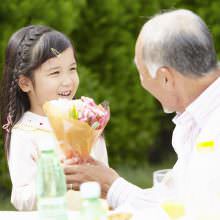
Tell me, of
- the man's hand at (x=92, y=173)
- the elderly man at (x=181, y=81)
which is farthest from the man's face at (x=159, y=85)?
the man's hand at (x=92, y=173)

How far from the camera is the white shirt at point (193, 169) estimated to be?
2641 mm

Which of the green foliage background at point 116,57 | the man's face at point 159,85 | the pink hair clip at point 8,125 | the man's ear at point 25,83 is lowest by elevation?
the green foliage background at point 116,57

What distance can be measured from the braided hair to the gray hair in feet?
3.11

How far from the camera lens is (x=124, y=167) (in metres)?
8.21

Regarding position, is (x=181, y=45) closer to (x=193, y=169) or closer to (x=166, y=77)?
(x=166, y=77)

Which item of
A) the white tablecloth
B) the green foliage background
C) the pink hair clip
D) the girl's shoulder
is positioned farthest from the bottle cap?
the green foliage background

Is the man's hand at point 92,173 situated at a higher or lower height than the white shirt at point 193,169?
lower

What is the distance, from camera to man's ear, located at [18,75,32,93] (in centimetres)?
392

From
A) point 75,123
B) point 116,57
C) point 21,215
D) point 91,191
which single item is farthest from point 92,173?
point 116,57

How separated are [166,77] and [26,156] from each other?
3.27 feet

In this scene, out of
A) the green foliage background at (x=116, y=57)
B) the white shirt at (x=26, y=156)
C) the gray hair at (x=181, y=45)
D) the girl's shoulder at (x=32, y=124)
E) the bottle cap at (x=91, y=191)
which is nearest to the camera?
the bottle cap at (x=91, y=191)

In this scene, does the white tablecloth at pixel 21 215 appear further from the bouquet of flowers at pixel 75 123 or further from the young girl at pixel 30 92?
the young girl at pixel 30 92

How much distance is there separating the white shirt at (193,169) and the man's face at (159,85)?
2.6 inches

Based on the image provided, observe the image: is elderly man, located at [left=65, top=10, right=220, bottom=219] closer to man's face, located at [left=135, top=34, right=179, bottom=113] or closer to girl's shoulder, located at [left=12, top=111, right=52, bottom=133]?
A: man's face, located at [left=135, top=34, right=179, bottom=113]
